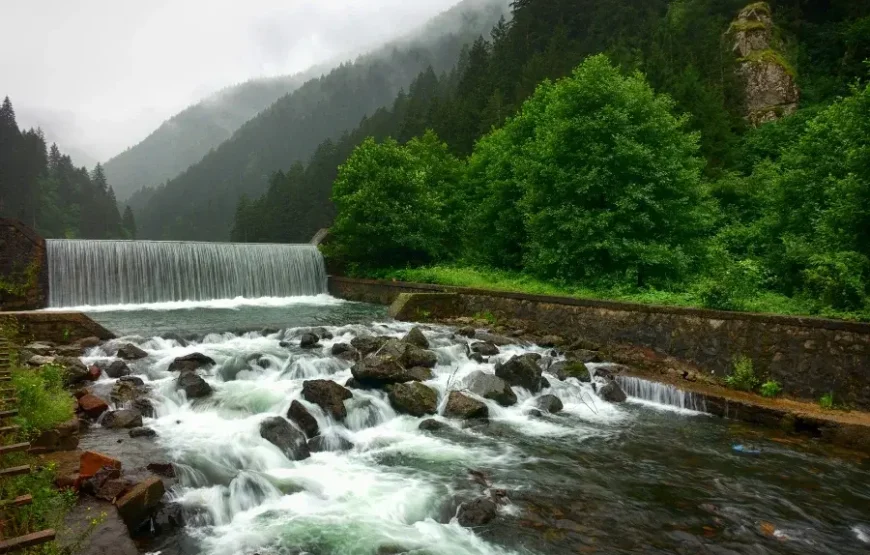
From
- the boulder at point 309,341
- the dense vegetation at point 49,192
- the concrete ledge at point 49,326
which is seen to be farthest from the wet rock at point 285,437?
the dense vegetation at point 49,192

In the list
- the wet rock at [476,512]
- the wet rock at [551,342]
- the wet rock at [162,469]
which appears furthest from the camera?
the wet rock at [551,342]

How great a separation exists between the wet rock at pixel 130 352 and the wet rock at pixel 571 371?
992cm

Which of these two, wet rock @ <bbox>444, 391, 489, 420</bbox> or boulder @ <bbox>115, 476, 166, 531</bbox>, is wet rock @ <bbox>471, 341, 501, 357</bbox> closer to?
wet rock @ <bbox>444, 391, 489, 420</bbox>

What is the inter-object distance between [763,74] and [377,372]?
35882mm

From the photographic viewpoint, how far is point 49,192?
264ft

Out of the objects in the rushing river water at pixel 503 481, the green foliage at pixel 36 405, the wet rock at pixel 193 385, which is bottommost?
the rushing river water at pixel 503 481

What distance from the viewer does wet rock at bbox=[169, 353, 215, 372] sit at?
11102 mm

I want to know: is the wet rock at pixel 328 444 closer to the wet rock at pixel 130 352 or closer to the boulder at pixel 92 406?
the boulder at pixel 92 406

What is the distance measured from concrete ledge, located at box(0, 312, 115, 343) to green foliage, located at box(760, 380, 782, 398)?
1595cm

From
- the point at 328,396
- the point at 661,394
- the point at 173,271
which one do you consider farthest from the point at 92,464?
the point at 173,271

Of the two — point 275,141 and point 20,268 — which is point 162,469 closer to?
point 20,268

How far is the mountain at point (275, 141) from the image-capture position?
424 feet

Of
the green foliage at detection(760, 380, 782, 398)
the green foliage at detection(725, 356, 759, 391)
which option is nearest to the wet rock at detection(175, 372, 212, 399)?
the green foliage at detection(725, 356, 759, 391)

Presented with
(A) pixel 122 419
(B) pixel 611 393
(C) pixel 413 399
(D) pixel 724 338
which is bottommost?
(B) pixel 611 393
